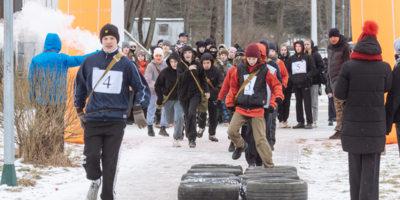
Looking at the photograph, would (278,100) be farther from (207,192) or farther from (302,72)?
(302,72)

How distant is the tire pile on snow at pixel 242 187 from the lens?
509 cm

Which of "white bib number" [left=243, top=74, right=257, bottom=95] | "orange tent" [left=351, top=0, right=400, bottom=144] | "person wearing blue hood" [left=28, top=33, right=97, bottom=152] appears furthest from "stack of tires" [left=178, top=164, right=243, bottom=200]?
"orange tent" [left=351, top=0, right=400, bottom=144]

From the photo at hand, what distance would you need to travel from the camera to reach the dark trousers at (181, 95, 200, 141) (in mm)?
9695

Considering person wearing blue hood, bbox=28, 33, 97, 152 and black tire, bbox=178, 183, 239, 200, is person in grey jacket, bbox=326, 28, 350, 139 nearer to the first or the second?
person wearing blue hood, bbox=28, 33, 97, 152

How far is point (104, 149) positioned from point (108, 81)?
68cm

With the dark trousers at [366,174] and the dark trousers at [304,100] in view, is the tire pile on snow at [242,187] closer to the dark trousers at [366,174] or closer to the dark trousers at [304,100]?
the dark trousers at [366,174]

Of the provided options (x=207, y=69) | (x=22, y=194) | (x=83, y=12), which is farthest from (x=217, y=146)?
(x=22, y=194)

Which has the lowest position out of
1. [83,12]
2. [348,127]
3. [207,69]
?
[348,127]

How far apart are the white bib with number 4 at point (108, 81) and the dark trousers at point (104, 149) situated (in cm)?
32

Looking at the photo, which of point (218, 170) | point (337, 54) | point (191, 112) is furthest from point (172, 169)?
point (337, 54)

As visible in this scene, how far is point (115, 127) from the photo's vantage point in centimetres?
508

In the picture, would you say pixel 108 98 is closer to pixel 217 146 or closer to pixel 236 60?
pixel 217 146

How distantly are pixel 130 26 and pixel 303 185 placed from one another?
2409cm

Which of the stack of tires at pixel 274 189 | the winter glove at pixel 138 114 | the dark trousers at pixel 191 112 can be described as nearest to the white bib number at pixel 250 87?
the stack of tires at pixel 274 189
